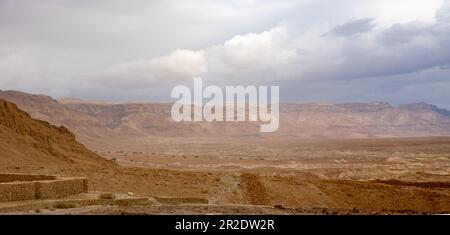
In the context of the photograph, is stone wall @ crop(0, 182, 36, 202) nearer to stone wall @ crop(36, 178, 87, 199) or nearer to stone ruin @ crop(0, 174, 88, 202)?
stone ruin @ crop(0, 174, 88, 202)

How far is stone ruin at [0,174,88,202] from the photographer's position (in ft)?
61.4

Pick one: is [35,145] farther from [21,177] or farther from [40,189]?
[40,189]

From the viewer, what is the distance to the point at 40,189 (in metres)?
19.5

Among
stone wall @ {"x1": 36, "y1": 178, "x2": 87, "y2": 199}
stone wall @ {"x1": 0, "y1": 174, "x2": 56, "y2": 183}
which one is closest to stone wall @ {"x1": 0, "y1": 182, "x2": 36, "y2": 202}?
stone wall @ {"x1": 36, "y1": 178, "x2": 87, "y2": 199}

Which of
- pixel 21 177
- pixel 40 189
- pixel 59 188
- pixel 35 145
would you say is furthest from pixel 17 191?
pixel 35 145

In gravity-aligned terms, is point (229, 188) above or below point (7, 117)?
below

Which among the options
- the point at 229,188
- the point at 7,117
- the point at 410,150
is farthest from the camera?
the point at 410,150

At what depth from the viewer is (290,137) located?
616 feet

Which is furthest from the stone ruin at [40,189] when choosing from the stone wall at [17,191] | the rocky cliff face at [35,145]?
the rocky cliff face at [35,145]

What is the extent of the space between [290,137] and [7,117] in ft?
488
